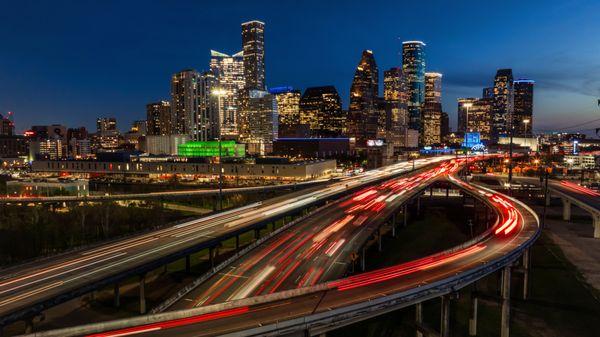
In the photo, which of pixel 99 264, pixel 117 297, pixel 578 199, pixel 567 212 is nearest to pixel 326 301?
pixel 99 264

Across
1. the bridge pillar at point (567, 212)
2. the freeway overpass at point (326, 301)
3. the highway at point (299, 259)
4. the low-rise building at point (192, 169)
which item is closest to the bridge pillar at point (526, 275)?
the freeway overpass at point (326, 301)

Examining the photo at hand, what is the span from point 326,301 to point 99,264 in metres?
19.0

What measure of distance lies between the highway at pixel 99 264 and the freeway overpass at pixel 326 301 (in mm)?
7380

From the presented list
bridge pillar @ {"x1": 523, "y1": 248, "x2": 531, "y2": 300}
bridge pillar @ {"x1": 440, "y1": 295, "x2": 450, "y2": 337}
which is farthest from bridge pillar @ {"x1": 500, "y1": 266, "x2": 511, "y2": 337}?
bridge pillar @ {"x1": 523, "y1": 248, "x2": 531, "y2": 300}

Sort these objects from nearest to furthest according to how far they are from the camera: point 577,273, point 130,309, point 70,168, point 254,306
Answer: point 254,306 → point 130,309 → point 577,273 → point 70,168

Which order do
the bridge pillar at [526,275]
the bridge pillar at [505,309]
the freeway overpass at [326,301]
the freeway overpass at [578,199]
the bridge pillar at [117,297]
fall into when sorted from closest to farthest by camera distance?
the freeway overpass at [326,301] → the bridge pillar at [505,309] → the bridge pillar at [117,297] → the bridge pillar at [526,275] → the freeway overpass at [578,199]

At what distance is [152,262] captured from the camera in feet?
105

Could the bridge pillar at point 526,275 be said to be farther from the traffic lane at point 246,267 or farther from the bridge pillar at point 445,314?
the traffic lane at point 246,267

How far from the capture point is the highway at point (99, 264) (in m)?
25.1

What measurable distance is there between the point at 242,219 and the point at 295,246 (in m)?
13.4

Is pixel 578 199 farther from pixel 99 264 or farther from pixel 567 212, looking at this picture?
pixel 99 264

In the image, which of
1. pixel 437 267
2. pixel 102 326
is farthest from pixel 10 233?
pixel 437 267

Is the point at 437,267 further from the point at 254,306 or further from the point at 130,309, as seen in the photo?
the point at 130,309

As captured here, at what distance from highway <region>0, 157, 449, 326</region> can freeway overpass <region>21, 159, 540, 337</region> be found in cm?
738
